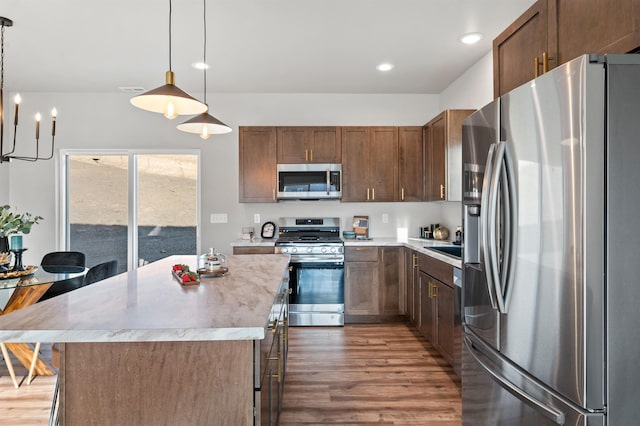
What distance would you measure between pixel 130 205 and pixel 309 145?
7.68 feet

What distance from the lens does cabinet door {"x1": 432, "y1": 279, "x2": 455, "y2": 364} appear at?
278 centimetres

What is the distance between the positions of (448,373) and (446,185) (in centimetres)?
169

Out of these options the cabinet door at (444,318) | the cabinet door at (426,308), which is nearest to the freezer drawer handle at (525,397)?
the cabinet door at (444,318)

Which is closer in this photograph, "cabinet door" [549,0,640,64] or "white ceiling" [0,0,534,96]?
"cabinet door" [549,0,640,64]

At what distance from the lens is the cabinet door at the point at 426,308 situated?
10.5ft

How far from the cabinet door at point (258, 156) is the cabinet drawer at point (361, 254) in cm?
108

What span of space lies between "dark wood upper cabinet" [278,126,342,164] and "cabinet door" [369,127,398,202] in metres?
0.42

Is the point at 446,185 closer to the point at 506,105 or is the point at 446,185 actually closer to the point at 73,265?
the point at 506,105

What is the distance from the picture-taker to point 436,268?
10.1ft

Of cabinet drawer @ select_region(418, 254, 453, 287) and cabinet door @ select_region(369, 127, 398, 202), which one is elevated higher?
cabinet door @ select_region(369, 127, 398, 202)

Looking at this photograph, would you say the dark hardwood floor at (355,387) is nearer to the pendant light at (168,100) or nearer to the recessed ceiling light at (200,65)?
the pendant light at (168,100)

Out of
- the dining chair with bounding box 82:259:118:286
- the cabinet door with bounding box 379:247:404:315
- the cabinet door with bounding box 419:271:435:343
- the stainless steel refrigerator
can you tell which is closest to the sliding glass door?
the dining chair with bounding box 82:259:118:286

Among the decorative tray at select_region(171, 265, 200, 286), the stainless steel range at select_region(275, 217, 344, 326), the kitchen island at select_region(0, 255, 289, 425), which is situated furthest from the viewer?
the stainless steel range at select_region(275, 217, 344, 326)

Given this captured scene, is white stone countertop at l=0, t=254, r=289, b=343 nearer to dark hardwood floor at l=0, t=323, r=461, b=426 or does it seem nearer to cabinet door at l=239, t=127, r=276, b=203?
dark hardwood floor at l=0, t=323, r=461, b=426
